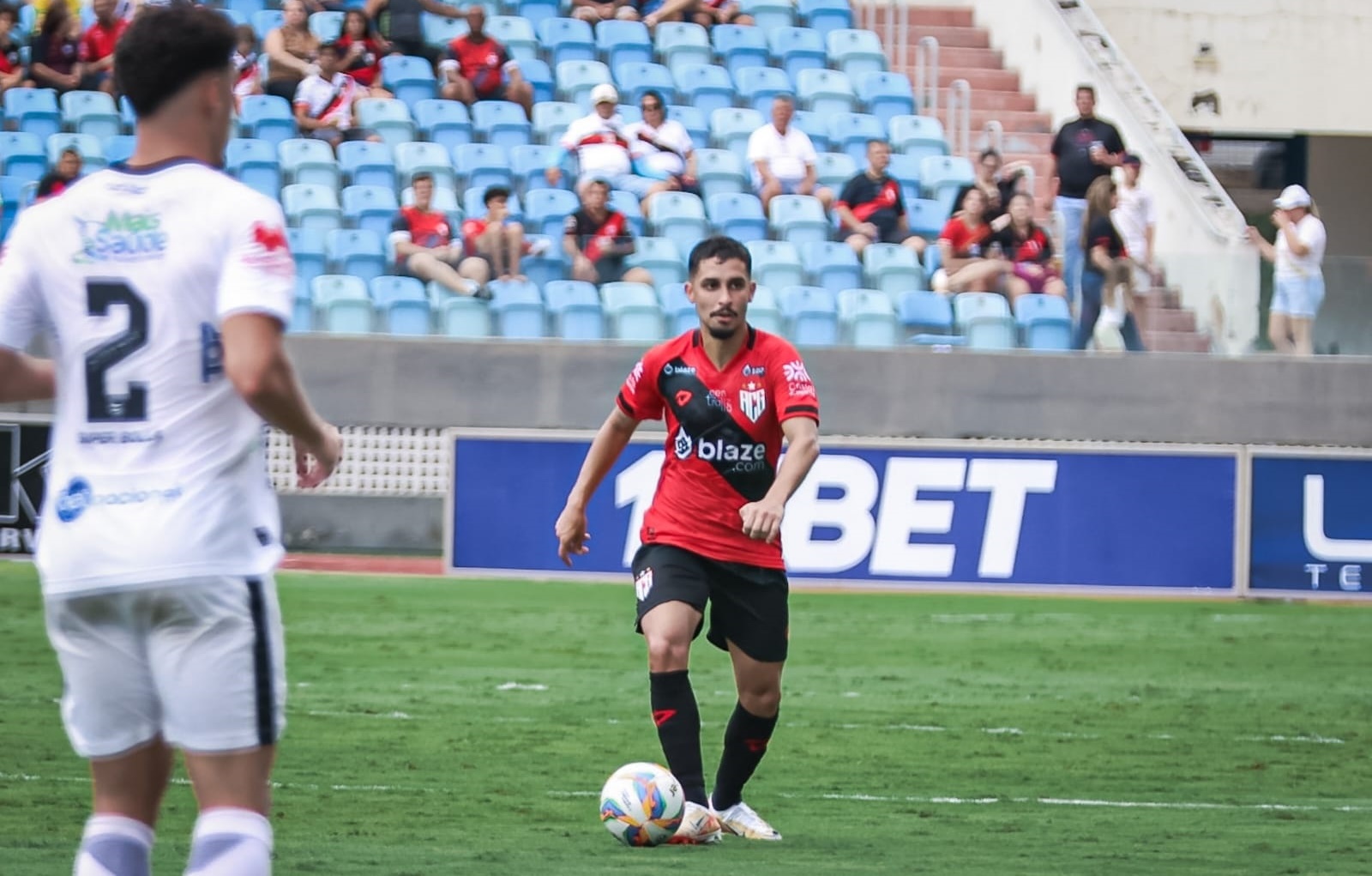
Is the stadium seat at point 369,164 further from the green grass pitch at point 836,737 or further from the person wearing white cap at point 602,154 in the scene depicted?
the green grass pitch at point 836,737

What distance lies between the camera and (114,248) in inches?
144

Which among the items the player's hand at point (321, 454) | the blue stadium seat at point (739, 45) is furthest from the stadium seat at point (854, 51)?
the player's hand at point (321, 454)

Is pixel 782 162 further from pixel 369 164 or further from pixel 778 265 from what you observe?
pixel 369 164

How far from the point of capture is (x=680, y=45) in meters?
21.0

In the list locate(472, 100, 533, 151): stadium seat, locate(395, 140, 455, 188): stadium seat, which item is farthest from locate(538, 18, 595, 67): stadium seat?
locate(395, 140, 455, 188): stadium seat

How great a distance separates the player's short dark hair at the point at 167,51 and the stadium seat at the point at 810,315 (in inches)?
548

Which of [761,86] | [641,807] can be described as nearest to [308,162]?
[761,86]

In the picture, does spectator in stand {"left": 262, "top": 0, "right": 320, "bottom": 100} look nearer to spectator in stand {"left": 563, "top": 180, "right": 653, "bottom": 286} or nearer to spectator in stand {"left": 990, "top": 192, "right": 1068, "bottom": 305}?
spectator in stand {"left": 563, "top": 180, "right": 653, "bottom": 286}

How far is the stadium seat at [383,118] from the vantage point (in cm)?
1936

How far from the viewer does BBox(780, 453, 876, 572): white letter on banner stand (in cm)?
1522

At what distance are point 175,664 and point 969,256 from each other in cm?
1455

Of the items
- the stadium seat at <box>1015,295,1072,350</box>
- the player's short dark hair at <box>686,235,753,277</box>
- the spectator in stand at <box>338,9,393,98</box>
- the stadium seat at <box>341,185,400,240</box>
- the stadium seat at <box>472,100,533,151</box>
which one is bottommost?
the stadium seat at <box>1015,295,1072,350</box>

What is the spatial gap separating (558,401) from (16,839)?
11424 millimetres

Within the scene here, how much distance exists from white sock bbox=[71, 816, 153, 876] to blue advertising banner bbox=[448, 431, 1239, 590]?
37.1 ft
